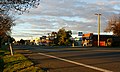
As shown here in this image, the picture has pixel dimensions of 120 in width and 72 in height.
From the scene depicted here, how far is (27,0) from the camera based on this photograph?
17000 mm

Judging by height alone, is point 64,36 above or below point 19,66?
above

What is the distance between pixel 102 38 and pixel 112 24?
22446 mm

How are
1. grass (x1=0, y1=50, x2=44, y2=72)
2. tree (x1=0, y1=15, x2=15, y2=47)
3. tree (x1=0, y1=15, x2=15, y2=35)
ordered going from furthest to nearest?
tree (x1=0, y1=15, x2=15, y2=47) < tree (x1=0, y1=15, x2=15, y2=35) < grass (x1=0, y1=50, x2=44, y2=72)

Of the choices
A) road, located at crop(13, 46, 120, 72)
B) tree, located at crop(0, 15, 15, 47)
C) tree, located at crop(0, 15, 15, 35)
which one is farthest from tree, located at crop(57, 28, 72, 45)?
road, located at crop(13, 46, 120, 72)

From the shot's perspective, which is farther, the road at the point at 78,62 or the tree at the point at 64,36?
the tree at the point at 64,36

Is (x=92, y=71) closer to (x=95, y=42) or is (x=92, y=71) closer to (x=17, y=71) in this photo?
(x=17, y=71)

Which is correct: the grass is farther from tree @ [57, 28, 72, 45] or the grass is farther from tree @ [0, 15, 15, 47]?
tree @ [57, 28, 72, 45]

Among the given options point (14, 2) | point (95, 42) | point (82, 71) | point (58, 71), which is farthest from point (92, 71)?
point (95, 42)

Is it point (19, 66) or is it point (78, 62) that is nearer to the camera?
point (19, 66)

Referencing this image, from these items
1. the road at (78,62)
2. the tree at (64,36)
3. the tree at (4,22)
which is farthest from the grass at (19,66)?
the tree at (64,36)

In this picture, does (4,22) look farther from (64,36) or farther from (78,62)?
(64,36)

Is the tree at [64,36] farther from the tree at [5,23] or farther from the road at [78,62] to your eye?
the road at [78,62]

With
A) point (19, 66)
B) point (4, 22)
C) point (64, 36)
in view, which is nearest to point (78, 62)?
point (19, 66)

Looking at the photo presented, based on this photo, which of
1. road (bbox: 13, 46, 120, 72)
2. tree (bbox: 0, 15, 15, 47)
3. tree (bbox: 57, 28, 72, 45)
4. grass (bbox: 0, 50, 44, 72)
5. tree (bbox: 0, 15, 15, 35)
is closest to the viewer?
road (bbox: 13, 46, 120, 72)
